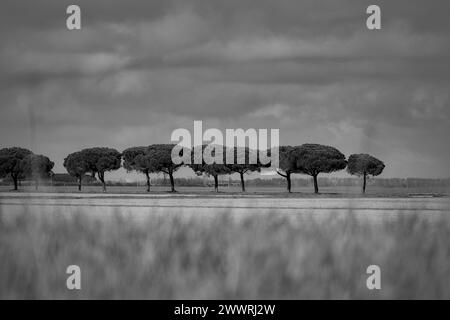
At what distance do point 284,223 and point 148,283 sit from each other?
3745 mm

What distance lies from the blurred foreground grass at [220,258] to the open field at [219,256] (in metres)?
0.01

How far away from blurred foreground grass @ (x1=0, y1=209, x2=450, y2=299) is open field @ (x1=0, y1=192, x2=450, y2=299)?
13 mm

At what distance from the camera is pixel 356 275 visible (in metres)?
7.61

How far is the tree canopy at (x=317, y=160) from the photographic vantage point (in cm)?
8738

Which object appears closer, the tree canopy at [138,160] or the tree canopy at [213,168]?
the tree canopy at [213,168]

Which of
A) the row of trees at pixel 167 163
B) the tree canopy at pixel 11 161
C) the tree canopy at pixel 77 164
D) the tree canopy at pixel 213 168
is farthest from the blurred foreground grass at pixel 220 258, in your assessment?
the tree canopy at pixel 11 161

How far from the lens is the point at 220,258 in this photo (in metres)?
8.22

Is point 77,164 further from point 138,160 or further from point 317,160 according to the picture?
point 317,160

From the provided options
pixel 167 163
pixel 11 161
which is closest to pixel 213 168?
pixel 167 163

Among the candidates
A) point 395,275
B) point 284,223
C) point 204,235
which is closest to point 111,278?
point 204,235

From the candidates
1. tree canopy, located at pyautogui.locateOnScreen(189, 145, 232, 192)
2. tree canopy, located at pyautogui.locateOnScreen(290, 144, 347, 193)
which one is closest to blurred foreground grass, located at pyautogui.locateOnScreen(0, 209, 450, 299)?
tree canopy, located at pyautogui.locateOnScreen(290, 144, 347, 193)

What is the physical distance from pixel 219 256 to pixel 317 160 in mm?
80101

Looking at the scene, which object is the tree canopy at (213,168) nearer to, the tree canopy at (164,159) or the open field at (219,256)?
the tree canopy at (164,159)
